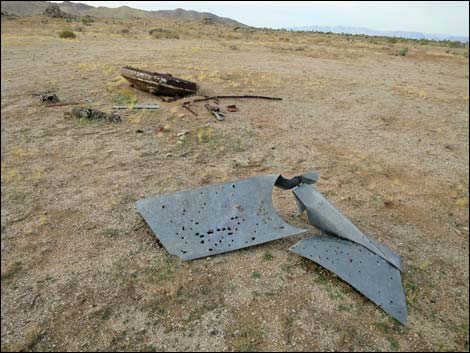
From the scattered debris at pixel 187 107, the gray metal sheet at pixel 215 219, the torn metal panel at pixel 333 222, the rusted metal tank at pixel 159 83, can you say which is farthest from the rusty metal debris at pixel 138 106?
the torn metal panel at pixel 333 222

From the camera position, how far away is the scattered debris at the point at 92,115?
7.29 m

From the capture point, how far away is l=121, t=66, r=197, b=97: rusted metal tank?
892 cm

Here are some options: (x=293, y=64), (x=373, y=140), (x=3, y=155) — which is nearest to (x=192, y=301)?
(x=3, y=155)

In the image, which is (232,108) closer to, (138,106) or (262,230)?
(138,106)

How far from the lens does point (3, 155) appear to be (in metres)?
5.49

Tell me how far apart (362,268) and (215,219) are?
1.53m

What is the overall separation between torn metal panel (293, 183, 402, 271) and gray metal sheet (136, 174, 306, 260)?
253 mm

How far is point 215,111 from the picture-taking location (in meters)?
8.31

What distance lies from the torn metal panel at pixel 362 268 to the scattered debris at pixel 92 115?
17.7 ft

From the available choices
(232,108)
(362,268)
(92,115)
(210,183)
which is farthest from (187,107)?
(362,268)

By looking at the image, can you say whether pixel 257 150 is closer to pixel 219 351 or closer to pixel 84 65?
pixel 219 351

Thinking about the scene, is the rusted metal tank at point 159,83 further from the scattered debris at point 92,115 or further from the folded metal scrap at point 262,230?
the folded metal scrap at point 262,230

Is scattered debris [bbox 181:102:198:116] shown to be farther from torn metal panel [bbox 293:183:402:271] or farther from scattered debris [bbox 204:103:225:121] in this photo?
torn metal panel [bbox 293:183:402:271]

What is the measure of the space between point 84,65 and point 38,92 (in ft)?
12.4
